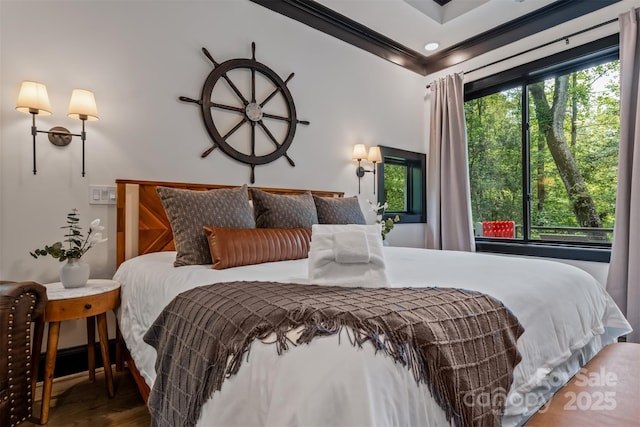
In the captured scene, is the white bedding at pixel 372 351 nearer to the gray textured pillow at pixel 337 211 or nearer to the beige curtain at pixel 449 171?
the gray textured pillow at pixel 337 211

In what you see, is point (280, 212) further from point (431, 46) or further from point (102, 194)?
point (431, 46)

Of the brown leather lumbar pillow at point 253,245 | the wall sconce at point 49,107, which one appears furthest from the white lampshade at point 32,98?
the brown leather lumbar pillow at point 253,245

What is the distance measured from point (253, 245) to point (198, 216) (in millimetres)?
358

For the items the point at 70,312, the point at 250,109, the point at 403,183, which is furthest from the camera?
the point at 403,183

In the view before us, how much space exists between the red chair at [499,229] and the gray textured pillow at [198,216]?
9.38 ft

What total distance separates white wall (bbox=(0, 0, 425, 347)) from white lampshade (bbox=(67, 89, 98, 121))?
142 millimetres

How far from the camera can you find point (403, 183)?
165 inches

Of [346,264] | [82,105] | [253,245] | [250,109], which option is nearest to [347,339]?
[346,264]

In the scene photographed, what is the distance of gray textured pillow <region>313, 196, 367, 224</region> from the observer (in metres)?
2.51

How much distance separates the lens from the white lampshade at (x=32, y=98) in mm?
1819

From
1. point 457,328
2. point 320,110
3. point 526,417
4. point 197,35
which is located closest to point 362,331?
point 457,328

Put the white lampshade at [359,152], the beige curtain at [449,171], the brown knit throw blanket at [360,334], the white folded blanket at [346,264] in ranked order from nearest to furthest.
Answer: the brown knit throw blanket at [360,334] → the white folded blanket at [346,264] → the white lampshade at [359,152] → the beige curtain at [449,171]

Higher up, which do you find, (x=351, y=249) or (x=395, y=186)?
(x=395, y=186)

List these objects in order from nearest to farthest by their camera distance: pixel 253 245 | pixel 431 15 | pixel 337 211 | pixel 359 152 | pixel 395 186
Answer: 1. pixel 253 245
2. pixel 337 211
3. pixel 431 15
4. pixel 359 152
5. pixel 395 186
